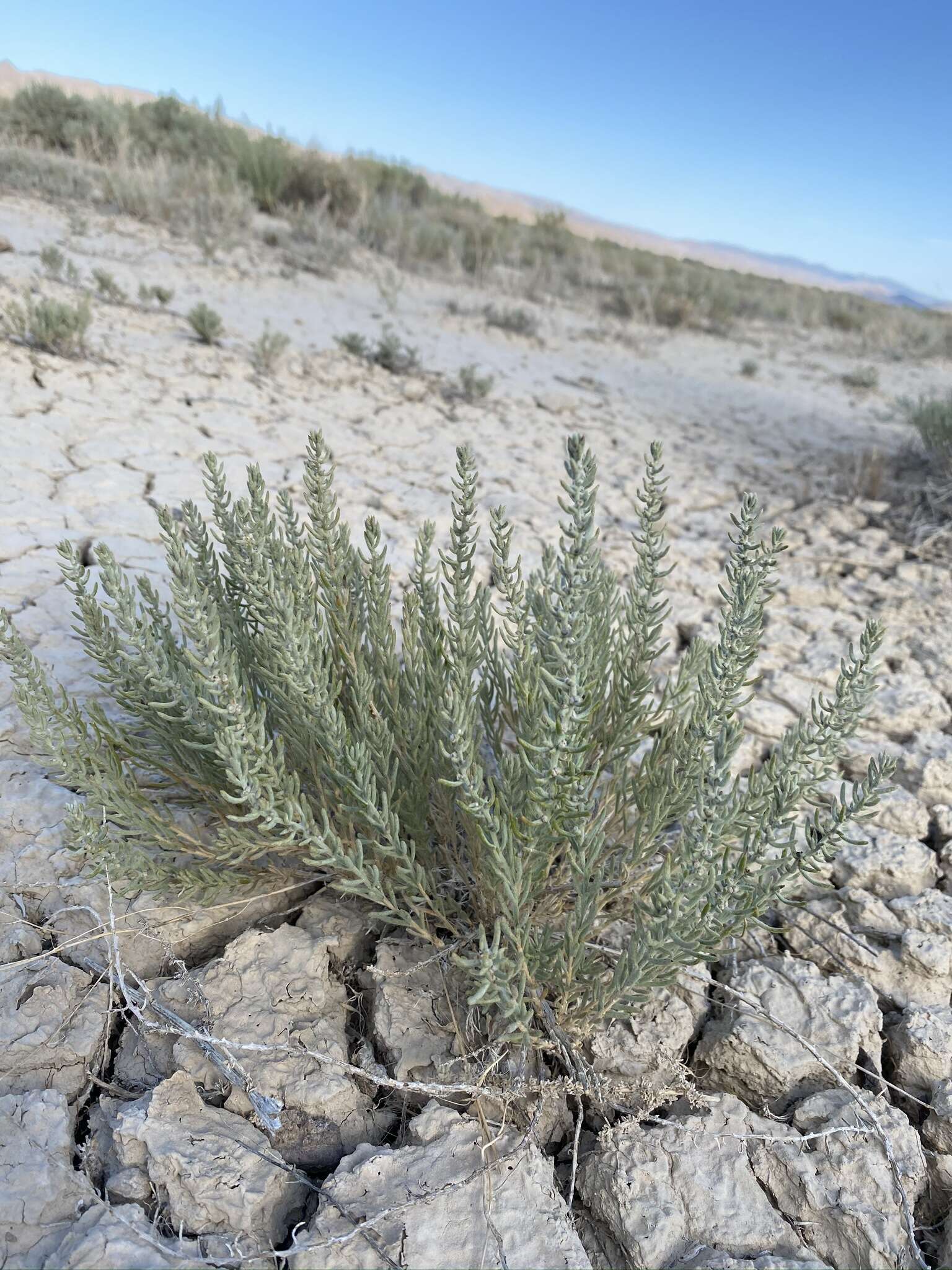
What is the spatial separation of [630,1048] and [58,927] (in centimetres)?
112

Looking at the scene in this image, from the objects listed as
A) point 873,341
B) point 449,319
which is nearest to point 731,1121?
point 449,319

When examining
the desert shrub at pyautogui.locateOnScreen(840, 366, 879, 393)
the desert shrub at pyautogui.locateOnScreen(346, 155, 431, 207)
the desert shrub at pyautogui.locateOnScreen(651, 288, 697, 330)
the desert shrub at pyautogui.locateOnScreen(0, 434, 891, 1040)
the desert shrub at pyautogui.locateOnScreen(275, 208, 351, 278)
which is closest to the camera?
the desert shrub at pyautogui.locateOnScreen(0, 434, 891, 1040)

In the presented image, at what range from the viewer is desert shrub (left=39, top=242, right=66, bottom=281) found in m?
5.18

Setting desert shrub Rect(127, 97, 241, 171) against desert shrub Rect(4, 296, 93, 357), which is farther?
desert shrub Rect(127, 97, 241, 171)

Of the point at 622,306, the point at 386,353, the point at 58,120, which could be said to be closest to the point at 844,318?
the point at 622,306

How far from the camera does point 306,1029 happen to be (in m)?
1.46

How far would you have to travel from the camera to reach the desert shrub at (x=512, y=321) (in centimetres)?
Result: 714

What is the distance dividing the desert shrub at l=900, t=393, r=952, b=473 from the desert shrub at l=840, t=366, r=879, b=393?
326cm

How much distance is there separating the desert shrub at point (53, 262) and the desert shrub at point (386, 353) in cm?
179

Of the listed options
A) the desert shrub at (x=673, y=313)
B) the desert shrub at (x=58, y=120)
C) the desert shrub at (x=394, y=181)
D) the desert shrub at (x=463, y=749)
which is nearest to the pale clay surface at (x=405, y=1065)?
the desert shrub at (x=463, y=749)

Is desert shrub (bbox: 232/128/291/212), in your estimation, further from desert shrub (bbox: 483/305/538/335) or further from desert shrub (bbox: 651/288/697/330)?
desert shrub (bbox: 651/288/697/330)

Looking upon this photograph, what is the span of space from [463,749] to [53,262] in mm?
5432

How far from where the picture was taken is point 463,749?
3.79 ft

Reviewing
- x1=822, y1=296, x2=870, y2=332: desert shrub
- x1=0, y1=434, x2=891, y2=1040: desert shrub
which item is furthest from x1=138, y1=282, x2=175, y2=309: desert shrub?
x1=822, y1=296, x2=870, y2=332: desert shrub
